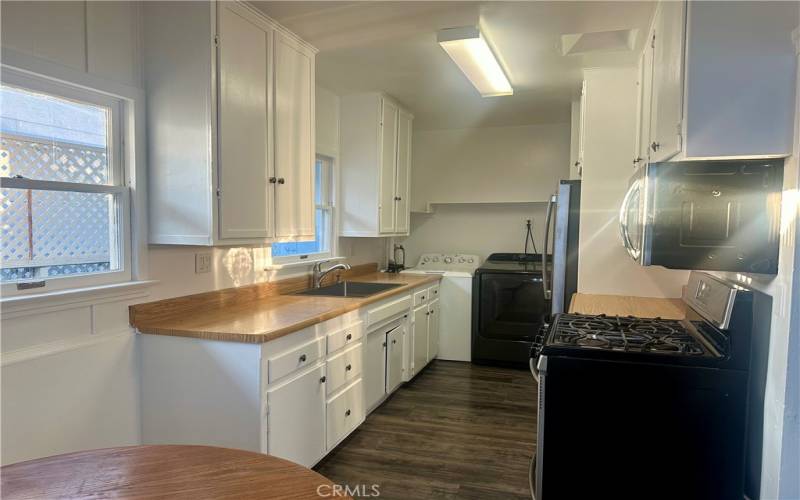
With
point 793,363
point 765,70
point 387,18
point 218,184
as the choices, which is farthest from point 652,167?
point 218,184

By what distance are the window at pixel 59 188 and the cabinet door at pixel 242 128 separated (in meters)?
0.43

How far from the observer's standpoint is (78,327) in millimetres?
1942

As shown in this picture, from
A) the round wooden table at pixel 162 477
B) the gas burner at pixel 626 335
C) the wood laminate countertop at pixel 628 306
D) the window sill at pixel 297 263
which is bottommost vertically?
the round wooden table at pixel 162 477

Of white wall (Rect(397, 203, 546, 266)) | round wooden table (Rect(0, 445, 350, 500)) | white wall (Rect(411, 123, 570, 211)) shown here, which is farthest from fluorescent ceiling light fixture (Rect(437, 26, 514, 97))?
round wooden table (Rect(0, 445, 350, 500))

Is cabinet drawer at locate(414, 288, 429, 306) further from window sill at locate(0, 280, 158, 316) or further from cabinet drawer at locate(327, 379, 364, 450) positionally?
window sill at locate(0, 280, 158, 316)

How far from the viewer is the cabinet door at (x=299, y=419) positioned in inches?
85.1

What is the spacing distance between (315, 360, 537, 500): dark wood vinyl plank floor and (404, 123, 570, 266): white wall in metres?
1.75

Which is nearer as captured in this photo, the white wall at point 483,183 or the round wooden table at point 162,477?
the round wooden table at point 162,477

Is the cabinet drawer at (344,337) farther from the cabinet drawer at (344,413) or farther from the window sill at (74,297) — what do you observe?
the window sill at (74,297)

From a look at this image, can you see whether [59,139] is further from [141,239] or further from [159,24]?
[159,24]

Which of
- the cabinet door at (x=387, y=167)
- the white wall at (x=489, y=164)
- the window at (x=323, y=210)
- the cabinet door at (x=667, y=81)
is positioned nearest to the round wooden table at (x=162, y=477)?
the cabinet door at (x=667, y=81)

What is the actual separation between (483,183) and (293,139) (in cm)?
279

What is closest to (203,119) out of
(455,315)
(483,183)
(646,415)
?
(646,415)

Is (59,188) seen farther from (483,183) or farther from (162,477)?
(483,183)
